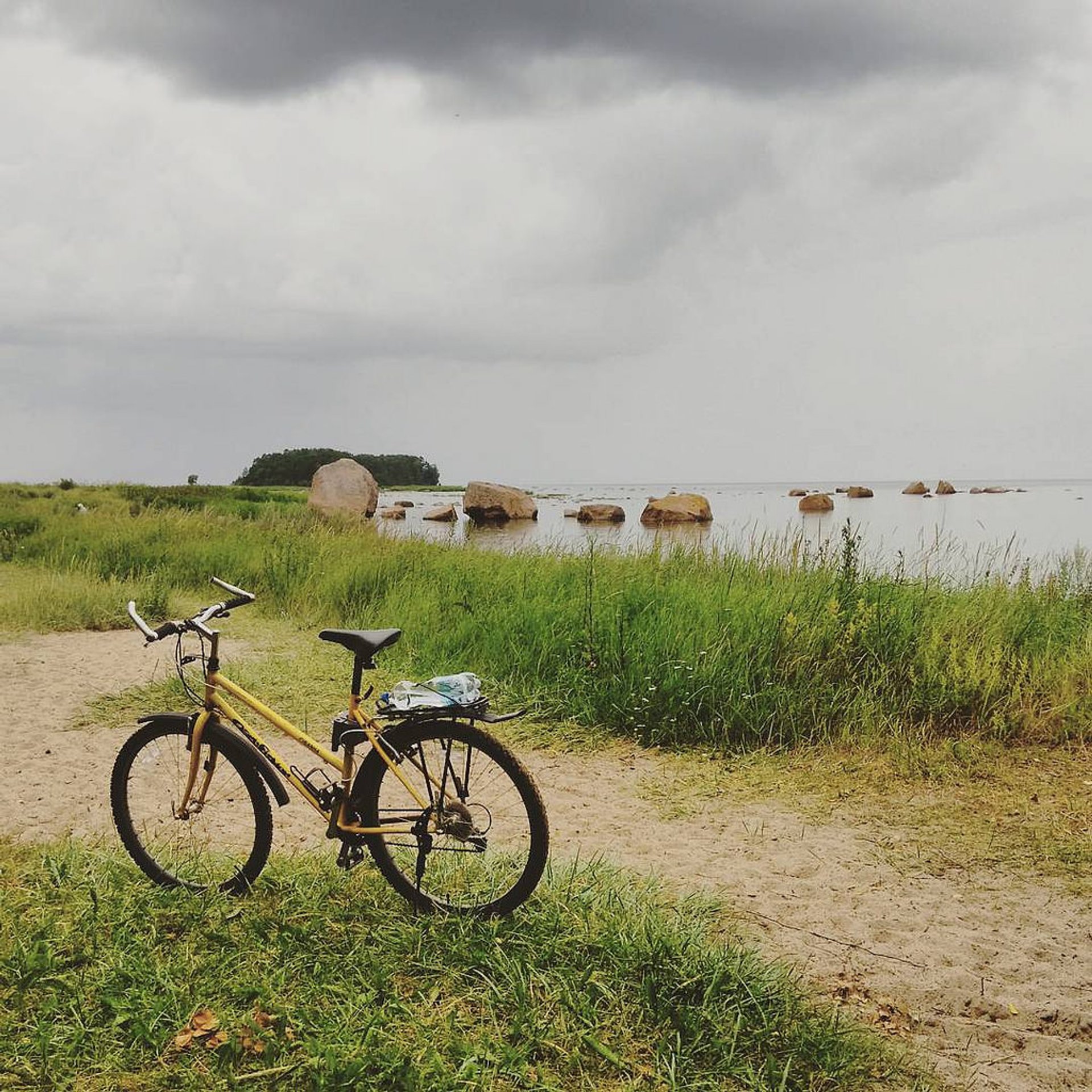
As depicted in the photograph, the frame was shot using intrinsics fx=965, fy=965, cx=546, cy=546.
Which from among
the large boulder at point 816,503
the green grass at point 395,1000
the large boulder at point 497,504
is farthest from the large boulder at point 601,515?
the green grass at point 395,1000

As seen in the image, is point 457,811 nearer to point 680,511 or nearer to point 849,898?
point 849,898

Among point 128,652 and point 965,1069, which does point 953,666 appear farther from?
point 128,652

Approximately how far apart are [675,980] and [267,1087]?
5.07 ft

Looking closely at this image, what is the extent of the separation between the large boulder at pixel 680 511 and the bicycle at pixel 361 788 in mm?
33317

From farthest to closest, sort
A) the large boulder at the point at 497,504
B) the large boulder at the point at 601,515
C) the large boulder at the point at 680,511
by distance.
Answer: the large boulder at the point at 601,515, the large boulder at the point at 497,504, the large boulder at the point at 680,511

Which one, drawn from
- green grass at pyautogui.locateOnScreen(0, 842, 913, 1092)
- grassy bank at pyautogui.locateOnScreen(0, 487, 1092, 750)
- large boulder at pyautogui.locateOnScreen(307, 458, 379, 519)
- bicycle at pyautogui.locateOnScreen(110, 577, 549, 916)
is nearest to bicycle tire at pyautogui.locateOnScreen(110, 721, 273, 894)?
bicycle at pyautogui.locateOnScreen(110, 577, 549, 916)

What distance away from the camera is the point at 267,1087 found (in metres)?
Answer: 3.28

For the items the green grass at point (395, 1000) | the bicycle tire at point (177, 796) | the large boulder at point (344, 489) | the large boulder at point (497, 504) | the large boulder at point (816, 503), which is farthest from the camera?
the large boulder at point (816, 503)

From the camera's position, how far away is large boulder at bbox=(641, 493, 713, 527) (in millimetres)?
37875

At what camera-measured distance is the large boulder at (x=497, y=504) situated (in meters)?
41.6

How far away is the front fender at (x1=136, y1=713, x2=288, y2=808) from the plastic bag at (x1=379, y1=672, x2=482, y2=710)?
649mm

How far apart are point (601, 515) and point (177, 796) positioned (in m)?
39.1

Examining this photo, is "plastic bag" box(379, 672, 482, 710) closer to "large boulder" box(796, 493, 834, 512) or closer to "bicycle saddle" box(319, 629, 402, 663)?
"bicycle saddle" box(319, 629, 402, 663)

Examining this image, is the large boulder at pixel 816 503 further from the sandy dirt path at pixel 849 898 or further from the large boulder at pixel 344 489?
the sandy dirt path at pixel 849 898
